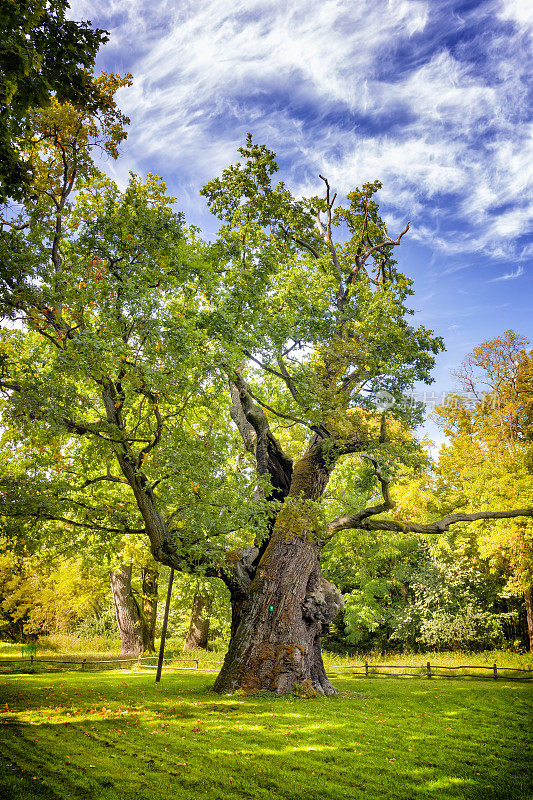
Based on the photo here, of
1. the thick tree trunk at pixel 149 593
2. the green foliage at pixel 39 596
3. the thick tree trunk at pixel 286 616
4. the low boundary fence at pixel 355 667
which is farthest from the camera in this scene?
the thick tree trunk at pixel 149 593

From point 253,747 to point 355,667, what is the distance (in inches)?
619

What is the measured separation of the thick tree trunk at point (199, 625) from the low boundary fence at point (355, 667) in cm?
321

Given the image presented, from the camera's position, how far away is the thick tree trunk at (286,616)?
11617 mm

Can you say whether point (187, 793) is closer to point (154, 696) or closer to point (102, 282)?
point (154, 696)

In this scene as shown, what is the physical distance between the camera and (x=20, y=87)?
16.1 ft

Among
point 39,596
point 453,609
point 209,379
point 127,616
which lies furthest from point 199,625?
point 209,379

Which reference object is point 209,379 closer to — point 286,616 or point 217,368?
point 217,368

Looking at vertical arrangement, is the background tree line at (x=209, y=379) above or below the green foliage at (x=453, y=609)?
above

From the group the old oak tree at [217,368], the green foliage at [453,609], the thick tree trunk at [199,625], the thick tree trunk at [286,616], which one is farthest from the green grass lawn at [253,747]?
the thick tree trunk at [199,625]

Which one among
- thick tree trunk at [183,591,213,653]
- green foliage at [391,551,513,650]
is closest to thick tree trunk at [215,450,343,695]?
green foliage at [391,551,513,650]

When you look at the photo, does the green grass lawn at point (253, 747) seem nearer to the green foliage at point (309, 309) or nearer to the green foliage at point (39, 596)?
the green foliage at point (309, 309)

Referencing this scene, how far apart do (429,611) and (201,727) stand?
772 inches

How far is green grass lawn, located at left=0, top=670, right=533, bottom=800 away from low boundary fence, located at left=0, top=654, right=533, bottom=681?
691 centimetres

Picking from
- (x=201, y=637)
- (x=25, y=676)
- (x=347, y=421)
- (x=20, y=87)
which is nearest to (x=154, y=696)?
(x=25, y=676)
